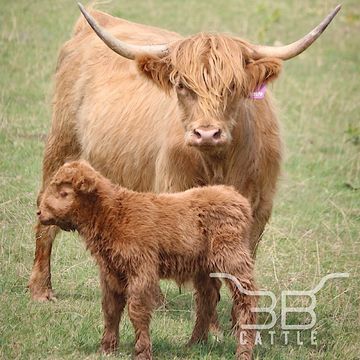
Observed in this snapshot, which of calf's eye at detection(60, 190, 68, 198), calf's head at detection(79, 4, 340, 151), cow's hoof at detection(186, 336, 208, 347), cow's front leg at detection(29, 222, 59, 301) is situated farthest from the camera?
cow's front leg at detection(29, 222, 59, 301)

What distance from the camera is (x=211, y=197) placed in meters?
5.80

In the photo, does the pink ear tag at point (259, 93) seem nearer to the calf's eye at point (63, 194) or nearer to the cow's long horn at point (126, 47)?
the cow's long horn at point (126, 47)

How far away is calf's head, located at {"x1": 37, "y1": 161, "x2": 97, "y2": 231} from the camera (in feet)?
18.5

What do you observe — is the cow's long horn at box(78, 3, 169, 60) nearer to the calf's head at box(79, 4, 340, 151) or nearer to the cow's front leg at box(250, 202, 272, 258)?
the calf's head at box(79, 4, 340, 151)

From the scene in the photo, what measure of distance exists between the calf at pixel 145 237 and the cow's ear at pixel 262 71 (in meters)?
1.02

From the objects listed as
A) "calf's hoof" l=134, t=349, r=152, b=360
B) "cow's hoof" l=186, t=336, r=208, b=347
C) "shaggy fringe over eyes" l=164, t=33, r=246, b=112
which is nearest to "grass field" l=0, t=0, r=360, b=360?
"cow's hoof" l=186, t=336, r=208, b=347

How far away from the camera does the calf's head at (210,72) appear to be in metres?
6.34

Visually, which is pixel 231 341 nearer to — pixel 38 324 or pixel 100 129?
pixel 38 324

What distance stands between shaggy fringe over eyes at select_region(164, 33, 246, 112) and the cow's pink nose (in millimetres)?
213

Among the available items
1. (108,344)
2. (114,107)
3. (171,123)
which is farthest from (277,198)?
(108,344)

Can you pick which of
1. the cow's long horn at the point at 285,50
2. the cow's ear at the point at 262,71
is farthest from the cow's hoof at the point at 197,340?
the cow's long horn at the point at 285,50

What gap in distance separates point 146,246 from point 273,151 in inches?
63.2

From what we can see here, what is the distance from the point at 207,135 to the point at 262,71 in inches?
29.6

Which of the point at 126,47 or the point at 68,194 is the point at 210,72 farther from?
the point at 68,194
